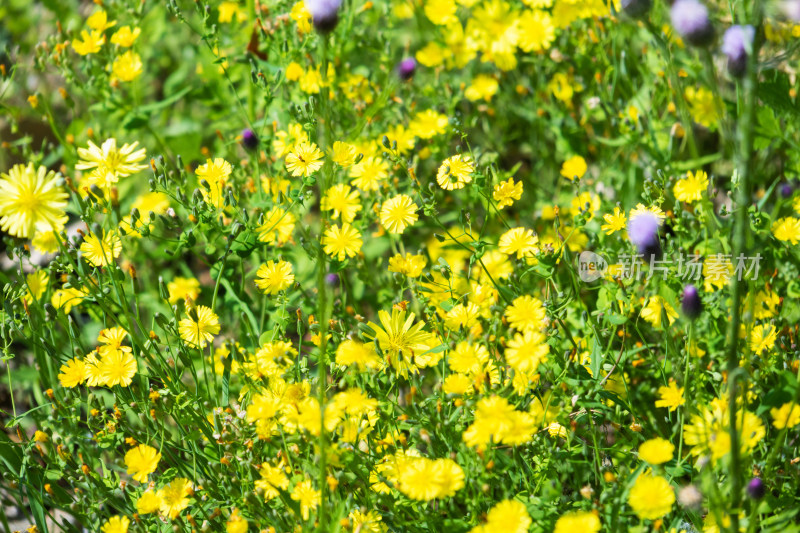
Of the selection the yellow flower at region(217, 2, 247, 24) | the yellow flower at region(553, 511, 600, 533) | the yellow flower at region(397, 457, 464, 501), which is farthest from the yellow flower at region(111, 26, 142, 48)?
the yellow flower at region(553, 511, 600, 533)

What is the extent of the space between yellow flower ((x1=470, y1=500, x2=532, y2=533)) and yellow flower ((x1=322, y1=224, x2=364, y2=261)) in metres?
0.82

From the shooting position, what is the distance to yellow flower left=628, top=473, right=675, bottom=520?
53.8 inches

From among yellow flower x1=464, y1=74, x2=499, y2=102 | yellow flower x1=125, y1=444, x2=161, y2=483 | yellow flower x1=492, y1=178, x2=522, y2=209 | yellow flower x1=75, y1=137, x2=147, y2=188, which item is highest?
yellow flower x1=464, y1=74, x2=499, y2=102

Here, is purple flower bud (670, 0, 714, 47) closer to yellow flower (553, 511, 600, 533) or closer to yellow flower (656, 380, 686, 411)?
yellow flower (656, 380, 686, 411)

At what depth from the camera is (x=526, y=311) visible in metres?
1.78

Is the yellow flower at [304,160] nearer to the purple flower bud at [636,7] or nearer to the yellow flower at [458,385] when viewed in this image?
the yellow flower at [458,385]

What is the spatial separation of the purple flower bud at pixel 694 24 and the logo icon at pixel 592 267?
25.2 inches

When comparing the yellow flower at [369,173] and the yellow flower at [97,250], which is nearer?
the yellow flower at [97,250]

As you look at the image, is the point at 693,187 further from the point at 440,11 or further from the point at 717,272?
the point at 440,11

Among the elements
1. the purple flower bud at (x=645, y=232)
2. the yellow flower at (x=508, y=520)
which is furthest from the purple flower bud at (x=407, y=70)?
the yellow flower at (x=508, y=520)

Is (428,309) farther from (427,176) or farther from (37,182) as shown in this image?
(427,176)

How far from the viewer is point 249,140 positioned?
2.31m

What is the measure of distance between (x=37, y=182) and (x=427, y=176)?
1.64 m

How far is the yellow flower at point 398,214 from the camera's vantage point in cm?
193
